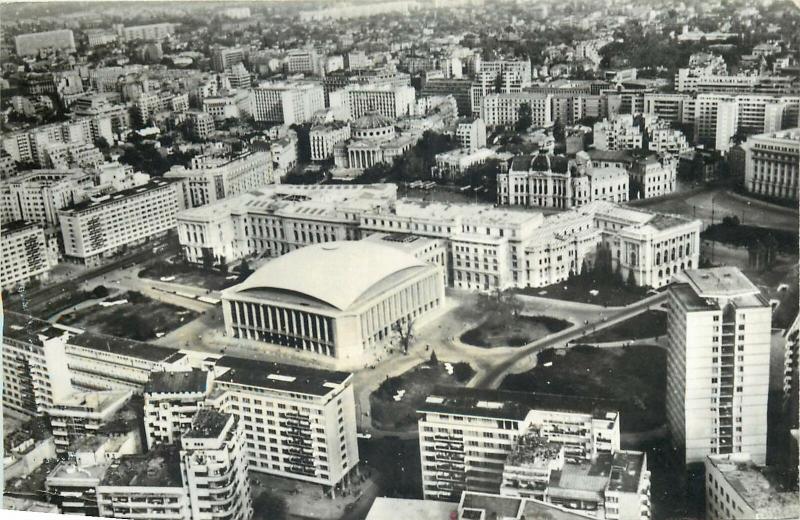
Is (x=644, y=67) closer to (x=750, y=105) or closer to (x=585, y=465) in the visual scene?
(x=750, y=105)

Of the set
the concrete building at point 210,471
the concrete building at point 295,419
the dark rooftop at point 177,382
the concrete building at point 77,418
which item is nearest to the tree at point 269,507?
the concrete building at point 295,419

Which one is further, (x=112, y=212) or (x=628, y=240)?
(x=112, y=212)

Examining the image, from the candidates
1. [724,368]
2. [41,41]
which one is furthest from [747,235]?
[41,41]

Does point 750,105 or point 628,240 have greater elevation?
point 750,105

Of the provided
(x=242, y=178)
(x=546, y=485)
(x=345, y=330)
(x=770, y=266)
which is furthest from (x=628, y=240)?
(x=242, y=178)

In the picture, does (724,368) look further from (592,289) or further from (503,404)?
(592,289)

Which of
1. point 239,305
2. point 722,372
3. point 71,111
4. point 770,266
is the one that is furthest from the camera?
point 71,111
